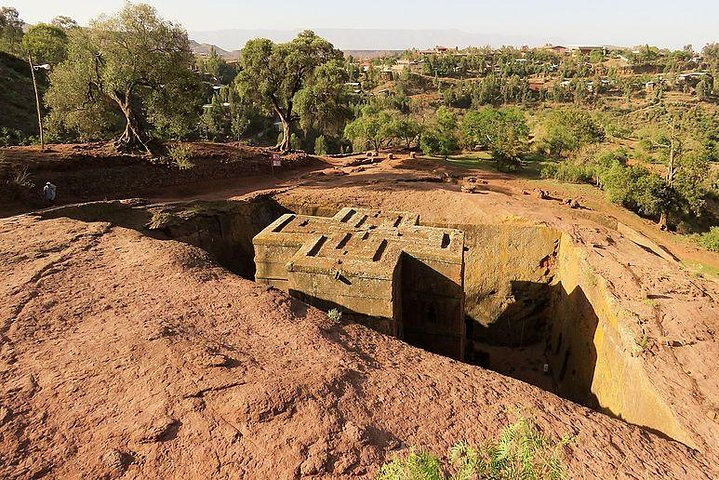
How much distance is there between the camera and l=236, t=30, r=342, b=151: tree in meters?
23.0

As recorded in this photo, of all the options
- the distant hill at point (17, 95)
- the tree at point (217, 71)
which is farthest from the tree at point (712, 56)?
the distant hill at point (17, 95)

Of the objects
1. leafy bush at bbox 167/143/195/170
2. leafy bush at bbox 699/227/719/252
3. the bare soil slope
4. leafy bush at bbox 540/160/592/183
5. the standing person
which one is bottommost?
leafy bush at bbox 699/227/719/252

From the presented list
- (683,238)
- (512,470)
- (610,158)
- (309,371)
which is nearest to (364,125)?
(610,158)

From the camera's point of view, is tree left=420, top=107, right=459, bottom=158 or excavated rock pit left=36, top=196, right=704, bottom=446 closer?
excavated rock pit left=36, top=196, right=704, bottom=446

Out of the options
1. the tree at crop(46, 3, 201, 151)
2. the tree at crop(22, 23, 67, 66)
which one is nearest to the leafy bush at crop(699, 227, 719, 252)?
the tree at crop(46, 3, 201, 151)

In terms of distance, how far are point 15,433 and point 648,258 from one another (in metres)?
13.5

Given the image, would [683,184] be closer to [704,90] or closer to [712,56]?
[704,90]

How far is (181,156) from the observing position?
18453 millimetres

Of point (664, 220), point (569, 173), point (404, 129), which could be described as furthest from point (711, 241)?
point (404, 129)

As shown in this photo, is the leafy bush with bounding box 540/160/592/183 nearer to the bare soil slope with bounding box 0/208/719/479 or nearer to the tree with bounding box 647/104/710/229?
the tree with bounding box 647/104/710/229

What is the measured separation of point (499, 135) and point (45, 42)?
103 ft

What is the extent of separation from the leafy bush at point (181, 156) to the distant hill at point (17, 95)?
1113 centimetres

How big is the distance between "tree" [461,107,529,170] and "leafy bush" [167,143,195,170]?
1552 cm

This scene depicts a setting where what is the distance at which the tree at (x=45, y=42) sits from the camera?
2684cm
